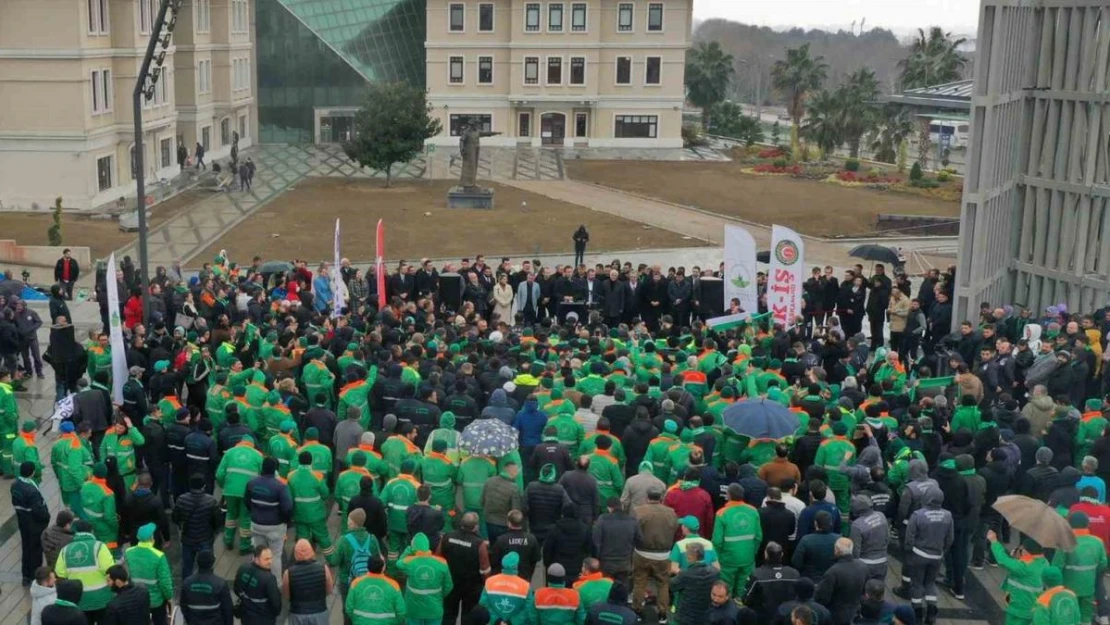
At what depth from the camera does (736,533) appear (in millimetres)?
11461

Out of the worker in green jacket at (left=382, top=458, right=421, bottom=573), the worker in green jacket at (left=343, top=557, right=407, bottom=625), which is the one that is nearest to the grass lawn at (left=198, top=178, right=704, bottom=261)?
the worker in green jacket at (left=382, top=458, right=421, bottom=573)

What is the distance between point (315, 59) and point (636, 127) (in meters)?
17.7

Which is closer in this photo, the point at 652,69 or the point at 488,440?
the point at 488,440

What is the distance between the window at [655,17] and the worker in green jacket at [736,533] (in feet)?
177

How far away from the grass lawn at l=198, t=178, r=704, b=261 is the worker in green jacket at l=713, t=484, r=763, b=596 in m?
25.3

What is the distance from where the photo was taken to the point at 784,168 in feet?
187

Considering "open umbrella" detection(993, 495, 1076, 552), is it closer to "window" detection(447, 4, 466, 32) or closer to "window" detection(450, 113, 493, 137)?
"window" detection(450, 113, 493, 137)

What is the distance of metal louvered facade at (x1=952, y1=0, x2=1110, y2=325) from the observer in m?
21.4

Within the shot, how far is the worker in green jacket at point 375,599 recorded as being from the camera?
9.84 meters

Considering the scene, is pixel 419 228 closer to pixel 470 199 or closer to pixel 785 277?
pixel 470 199

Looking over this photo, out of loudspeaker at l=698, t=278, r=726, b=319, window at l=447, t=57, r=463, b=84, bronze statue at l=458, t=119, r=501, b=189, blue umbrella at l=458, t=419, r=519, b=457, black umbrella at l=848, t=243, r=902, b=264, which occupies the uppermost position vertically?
window at l=447, t=57, r=463, b=84

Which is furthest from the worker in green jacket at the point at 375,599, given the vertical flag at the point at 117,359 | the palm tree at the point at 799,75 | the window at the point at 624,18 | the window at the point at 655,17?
the palm tree at the point at 799,75

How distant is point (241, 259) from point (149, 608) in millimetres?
26171

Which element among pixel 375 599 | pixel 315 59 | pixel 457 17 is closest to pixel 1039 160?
pixel 375 599
